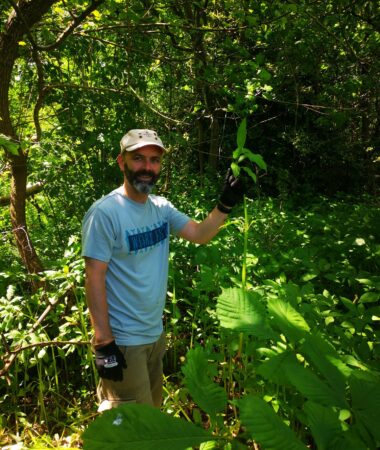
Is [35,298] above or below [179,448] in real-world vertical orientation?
below

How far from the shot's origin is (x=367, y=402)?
0.66 meters

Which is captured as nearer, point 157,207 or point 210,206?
point 157,207

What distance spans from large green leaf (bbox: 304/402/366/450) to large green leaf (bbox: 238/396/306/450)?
5 centimetres

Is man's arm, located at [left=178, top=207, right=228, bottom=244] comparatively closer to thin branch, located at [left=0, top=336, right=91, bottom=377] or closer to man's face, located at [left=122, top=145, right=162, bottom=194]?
man's face, located at [left=122, top=145, right=162, bottom=194]

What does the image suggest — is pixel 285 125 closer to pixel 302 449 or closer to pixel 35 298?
pixel 35 298

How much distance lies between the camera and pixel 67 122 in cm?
446

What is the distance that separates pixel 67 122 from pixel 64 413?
3136mm

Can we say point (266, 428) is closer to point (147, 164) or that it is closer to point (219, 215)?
point (147, 164)

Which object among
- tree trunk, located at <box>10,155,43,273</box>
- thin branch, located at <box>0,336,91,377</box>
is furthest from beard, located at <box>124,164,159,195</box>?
tree trunk, located at <box>10,155,43,273</box>

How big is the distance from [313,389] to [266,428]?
167 millimetres

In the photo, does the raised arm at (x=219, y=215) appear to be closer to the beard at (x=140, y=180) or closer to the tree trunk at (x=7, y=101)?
the beard at (x=140, y=180)

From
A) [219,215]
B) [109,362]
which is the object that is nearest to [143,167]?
[219,215]

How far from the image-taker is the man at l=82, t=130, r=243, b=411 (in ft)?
6.57

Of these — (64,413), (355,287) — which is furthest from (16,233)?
(355,287)
